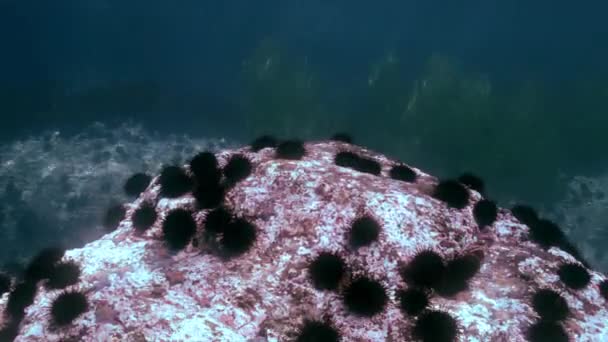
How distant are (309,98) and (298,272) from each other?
121 feet

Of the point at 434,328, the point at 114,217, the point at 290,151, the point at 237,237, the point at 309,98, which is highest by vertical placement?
the point at 290,151

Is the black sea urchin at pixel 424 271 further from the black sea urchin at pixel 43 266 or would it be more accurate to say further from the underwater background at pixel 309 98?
the underwater background at pixel 309 98

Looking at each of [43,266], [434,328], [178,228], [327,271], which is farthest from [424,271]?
[43,266]

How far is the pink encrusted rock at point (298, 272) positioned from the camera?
6.37 m

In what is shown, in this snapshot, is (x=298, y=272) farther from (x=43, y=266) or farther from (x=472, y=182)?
(x=472, y=182)

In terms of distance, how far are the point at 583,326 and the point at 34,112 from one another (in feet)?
164

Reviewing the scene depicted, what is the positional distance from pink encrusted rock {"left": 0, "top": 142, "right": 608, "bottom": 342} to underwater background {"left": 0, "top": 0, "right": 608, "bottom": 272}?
18529 mm

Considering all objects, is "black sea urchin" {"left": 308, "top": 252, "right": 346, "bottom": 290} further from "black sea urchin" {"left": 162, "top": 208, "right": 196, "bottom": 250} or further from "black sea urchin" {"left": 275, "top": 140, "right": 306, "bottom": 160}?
"black sea urchin" {"left": 275, "top": 140, "right": 306, "bottom": 160}

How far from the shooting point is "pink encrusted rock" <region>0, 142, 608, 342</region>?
637 cm

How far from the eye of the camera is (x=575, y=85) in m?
45.8

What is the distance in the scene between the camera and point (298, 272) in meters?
7.00

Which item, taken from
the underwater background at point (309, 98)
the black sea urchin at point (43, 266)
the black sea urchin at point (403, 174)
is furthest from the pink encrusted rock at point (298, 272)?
the underwater background at point (309, 98)

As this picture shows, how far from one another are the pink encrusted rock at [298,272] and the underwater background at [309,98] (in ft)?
60.8

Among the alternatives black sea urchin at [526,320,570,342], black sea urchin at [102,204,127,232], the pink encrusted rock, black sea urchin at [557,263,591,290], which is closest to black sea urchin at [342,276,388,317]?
the pink encrusted rock
